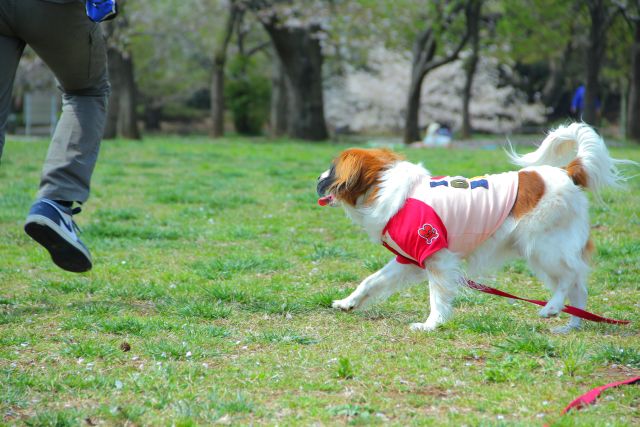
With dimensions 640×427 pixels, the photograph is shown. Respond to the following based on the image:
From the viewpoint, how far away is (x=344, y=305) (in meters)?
4.79

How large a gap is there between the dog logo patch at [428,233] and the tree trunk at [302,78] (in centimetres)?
1971

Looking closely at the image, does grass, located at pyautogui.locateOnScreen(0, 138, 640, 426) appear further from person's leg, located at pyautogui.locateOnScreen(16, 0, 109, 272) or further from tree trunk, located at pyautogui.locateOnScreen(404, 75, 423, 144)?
tree trunk, located at pyautogui.locateOnScreen(404, 75, 423, 144)

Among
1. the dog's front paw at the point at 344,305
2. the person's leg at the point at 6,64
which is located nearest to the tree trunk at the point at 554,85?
the dog's front paw at the point at 344,305

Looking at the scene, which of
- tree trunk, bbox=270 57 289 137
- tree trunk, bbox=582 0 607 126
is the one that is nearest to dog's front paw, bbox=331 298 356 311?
tree trunk, bbox=582 0 607 126

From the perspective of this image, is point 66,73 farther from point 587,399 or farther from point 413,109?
point 413,109

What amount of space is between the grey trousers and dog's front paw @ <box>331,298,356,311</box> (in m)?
1.67

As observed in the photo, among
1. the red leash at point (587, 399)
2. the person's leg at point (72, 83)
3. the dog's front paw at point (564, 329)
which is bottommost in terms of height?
the dog's front paw at point (564, 329)

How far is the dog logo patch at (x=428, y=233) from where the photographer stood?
4.43m

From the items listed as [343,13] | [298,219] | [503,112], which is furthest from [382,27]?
[298,219]

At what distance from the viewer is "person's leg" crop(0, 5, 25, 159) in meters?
4.14

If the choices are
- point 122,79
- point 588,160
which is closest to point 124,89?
point 122,79

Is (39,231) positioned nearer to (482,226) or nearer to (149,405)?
(149,405)

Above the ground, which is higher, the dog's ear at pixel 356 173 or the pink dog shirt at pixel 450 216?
the dog's ear at pixel 356 173

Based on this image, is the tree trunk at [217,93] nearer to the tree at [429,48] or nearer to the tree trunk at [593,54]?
the tree at [429,48]
